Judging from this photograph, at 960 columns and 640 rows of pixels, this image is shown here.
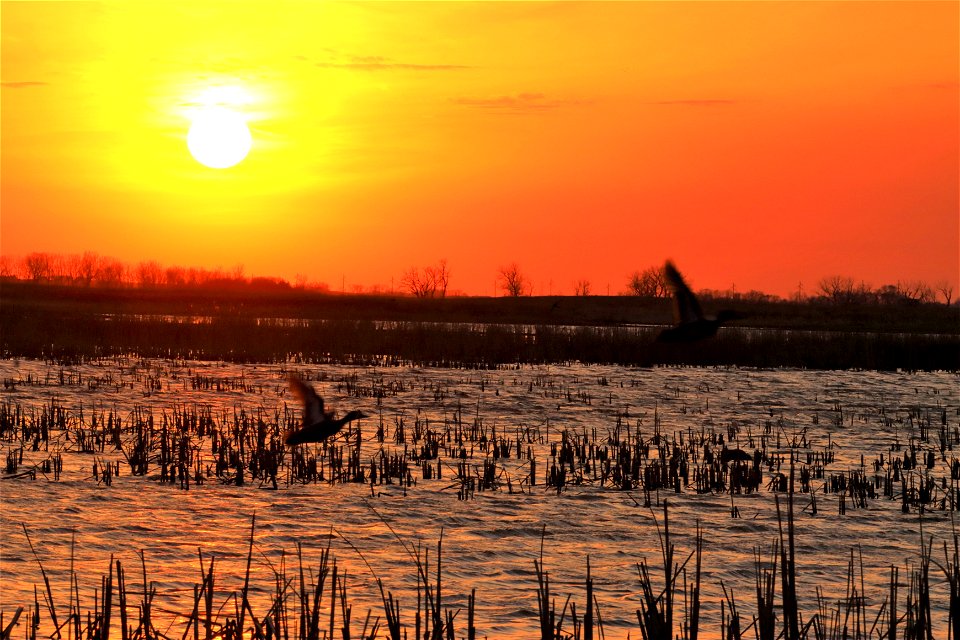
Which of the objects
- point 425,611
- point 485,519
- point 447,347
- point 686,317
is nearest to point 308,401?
point 485,519

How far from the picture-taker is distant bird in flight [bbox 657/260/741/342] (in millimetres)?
8469

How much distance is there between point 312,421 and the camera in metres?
8.72

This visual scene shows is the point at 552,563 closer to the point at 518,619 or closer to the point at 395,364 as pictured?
the point at 518,619

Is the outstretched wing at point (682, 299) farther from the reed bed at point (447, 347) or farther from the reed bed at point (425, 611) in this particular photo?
the reed bed at point (447, 347)

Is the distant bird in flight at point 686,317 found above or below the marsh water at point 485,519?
above

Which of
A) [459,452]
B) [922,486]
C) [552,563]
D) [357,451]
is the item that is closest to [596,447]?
[459,452]

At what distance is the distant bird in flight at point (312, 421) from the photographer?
853cm

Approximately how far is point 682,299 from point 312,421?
3275 mm

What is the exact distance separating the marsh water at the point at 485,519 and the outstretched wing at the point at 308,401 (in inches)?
37.6

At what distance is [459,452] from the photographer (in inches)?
546

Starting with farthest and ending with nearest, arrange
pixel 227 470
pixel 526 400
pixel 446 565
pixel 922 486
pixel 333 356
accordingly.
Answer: pixel 333 356
pixel 526 400
pixel 227 470
pixel 922 486
pixel 446 565

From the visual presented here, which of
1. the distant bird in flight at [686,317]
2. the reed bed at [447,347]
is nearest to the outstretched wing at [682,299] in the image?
the distant bird in flight at [686,317]

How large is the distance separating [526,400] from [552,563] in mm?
12518

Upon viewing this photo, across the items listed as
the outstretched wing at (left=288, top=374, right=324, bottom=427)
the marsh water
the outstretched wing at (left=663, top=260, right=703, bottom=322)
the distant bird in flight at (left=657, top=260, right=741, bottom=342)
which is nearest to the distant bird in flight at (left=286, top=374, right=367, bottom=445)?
the outstretched wing at (left=288, top=374, right=324, bottom=427)
